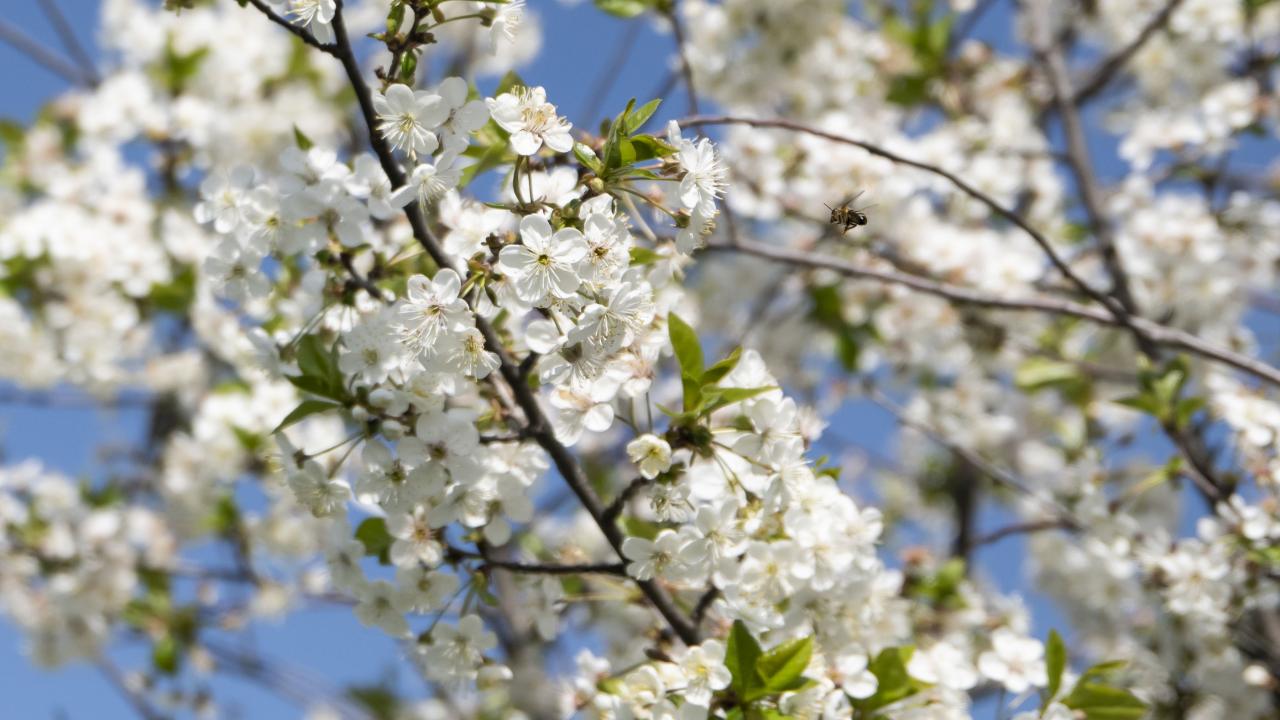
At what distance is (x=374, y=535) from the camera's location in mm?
2080

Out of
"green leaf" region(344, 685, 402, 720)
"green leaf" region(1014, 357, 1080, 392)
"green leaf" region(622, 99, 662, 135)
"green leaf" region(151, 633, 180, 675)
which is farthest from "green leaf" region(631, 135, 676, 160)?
"green leaf" region(344, 685, 402, 720)

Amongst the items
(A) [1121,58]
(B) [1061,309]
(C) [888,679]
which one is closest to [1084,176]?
(A) [1121,58]

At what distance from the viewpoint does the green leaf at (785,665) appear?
185 cm

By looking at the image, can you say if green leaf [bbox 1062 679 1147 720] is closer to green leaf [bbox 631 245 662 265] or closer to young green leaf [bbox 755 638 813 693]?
young green leaf [bbox 755 638 813 693]

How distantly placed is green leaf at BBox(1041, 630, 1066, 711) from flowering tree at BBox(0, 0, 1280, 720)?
0.5 inches

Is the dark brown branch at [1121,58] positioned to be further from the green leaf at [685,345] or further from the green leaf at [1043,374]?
the green leaf at [685,345]

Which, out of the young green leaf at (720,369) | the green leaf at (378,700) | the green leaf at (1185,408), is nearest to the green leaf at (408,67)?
the young green leaf at (720,369)

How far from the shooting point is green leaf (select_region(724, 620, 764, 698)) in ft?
6.00

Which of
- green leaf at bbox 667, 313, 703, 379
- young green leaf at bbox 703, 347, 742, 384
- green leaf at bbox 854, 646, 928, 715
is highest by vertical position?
green leaf at bbox 667, 313, 703, 379

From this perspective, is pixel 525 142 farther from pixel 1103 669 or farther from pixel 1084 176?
pixel 1084 176

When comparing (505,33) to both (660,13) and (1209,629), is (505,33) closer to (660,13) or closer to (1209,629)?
(660,13)

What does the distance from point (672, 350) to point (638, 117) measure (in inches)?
18.8

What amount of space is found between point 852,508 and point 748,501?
227mm

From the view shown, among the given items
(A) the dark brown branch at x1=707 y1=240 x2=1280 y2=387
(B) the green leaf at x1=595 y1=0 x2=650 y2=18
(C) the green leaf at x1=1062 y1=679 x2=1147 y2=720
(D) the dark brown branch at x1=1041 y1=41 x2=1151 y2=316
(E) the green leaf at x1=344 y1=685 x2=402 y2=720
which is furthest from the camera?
(E) the green leaf at x1=344 y1=685 x2=402 y2=720
